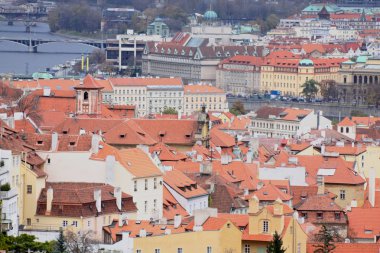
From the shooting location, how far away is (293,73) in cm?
11300

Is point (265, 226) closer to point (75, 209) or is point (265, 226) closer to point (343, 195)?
point (75, 209)

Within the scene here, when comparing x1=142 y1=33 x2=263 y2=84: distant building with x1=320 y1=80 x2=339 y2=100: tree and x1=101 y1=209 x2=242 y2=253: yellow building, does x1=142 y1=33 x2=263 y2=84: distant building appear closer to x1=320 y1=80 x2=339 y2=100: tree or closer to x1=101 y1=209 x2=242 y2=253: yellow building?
x1=320 y1=80 x2=339 y2=100: tree

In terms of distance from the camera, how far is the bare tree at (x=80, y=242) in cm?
2644

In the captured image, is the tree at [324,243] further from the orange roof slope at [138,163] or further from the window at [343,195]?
the window at [343,195]

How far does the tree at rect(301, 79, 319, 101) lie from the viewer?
349 feet

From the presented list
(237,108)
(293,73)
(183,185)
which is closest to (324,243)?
(183,185)

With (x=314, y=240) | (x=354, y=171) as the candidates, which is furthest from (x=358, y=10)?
(x=314, y=240)

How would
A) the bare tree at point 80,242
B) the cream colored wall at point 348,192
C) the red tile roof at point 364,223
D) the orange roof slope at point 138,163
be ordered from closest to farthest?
the bare tree at point 80,242
the orange roof slope at point 138,163
the red tile roof at point 364,223
the cream colored wall at point 348,192

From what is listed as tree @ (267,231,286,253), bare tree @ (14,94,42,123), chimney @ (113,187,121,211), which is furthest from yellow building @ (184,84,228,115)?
tree @ (267,231,286,253)

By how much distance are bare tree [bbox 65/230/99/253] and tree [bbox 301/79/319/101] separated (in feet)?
254

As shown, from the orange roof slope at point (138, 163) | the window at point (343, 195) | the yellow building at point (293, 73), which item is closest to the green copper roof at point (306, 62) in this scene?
the yellow building at point (293, 73)

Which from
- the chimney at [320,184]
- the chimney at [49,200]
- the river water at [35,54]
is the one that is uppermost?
the chimney at [49,200]

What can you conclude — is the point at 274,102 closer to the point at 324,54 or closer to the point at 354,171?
the point at 324,54

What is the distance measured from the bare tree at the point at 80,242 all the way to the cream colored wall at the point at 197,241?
72 cm
